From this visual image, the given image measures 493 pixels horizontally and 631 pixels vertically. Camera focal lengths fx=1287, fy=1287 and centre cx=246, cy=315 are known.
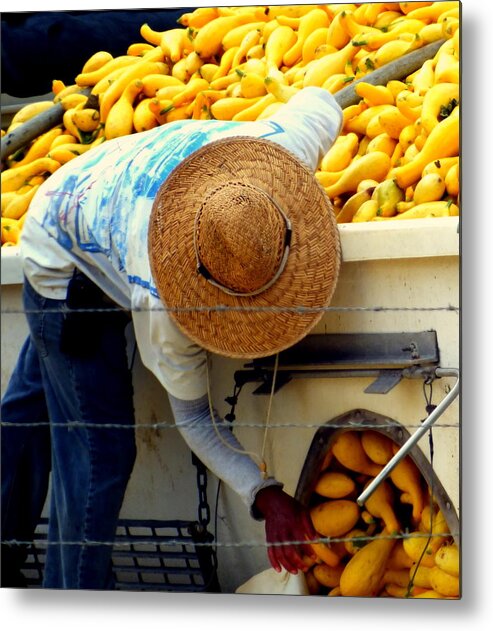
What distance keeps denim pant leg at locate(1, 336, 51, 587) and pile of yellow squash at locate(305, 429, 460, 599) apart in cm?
64

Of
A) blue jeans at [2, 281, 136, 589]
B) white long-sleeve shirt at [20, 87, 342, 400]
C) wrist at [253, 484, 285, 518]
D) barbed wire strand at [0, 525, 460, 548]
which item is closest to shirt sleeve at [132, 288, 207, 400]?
white long-sleeve shirt at [20, 87, 342, 400]

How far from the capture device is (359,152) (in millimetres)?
2707

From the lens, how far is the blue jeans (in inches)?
109

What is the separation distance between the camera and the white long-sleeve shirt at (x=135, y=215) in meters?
2.61

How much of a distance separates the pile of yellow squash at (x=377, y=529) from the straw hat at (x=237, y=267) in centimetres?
29

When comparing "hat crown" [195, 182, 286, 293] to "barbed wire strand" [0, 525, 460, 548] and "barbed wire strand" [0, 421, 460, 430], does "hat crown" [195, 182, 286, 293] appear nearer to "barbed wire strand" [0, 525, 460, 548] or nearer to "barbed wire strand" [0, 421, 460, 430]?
"barbed wire strand" [0, 421, 460, 430]

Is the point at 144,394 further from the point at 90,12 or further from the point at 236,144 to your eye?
the point at 90,12

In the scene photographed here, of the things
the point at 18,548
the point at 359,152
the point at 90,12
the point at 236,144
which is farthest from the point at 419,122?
the point at 18,548

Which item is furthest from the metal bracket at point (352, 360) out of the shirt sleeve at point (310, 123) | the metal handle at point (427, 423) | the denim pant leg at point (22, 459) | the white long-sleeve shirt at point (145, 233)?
the denim pant leg at point (22, 459)

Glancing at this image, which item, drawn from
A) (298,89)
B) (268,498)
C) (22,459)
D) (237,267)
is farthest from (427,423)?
(22,459)

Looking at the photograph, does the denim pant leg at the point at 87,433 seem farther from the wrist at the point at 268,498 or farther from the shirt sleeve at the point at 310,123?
the shirt sleeve at the point at 310,123

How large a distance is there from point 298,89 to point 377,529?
0.94 metres

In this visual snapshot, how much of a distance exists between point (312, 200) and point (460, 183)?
0.29 metres

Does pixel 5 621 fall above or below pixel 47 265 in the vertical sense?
below
